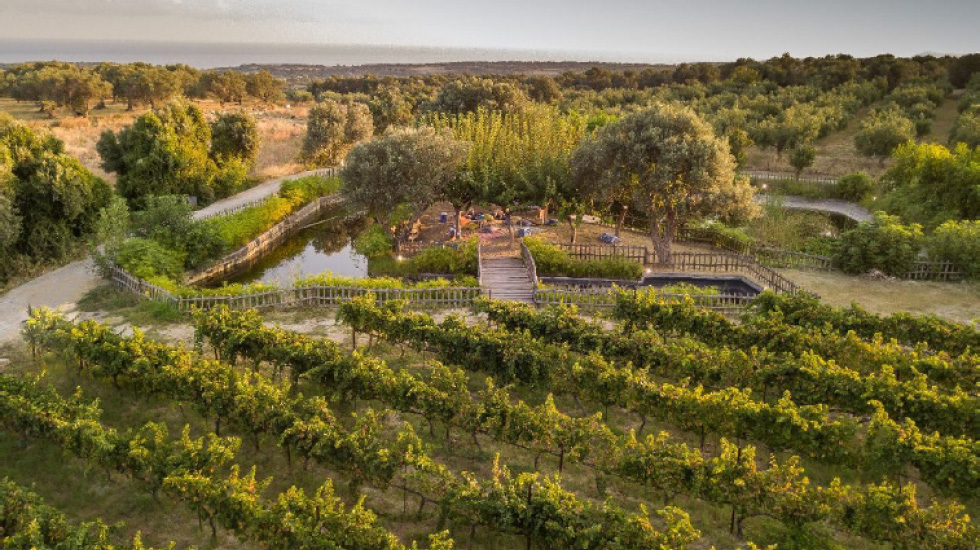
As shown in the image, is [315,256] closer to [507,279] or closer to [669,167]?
[507,279]

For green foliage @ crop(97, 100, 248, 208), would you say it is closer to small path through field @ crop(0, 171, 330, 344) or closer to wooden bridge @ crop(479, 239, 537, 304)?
small path through field @ crop(0, 171, 330, 344)

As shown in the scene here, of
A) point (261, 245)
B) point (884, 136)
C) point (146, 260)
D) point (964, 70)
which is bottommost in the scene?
point (261, 245)

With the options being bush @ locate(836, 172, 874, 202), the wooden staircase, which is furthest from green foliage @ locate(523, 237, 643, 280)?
bush @ locate(836, 172, 874, 202)

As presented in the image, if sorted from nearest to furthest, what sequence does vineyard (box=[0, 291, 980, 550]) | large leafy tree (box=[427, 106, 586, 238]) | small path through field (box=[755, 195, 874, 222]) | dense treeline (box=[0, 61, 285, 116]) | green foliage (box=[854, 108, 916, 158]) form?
1. vineyard (box=[0, 291, 980, 550])
2. large leafy tree (box=[427, 106, 586, 238])
3. small path through field (box=[755, 195, 874, 222])
4. green foliage (box=[854, 108, 916, 158])
5. dense treeline (box=[0, 61, 285, 116])

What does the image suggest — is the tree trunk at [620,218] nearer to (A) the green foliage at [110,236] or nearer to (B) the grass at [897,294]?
(B) the grass at [897,294]

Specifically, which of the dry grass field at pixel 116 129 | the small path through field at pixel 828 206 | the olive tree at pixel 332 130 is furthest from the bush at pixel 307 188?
the small path through field at pixel 828 206

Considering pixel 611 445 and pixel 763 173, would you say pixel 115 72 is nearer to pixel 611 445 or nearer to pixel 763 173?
pixel 763 173

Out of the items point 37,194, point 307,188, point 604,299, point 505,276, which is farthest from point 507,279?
point 37,194
